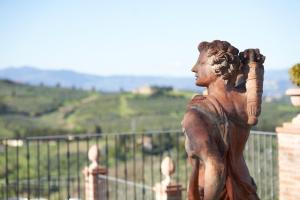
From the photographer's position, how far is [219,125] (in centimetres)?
340

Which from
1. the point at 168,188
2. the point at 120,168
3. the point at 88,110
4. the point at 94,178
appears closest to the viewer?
the point at 168,188

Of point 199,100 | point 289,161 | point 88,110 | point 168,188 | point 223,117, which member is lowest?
point 88,110

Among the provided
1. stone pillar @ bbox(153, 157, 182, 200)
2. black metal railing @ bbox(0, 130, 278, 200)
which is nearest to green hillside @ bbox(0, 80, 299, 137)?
black metal railing @ bbox(0, 130, 278, 200)

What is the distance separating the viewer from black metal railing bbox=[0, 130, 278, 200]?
27.2ft

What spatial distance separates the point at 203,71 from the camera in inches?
139

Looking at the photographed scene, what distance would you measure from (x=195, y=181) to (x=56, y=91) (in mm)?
63894

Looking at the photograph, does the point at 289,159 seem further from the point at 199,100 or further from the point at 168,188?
the point at 199,100

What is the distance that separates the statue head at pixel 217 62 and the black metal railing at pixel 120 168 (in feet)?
13.8

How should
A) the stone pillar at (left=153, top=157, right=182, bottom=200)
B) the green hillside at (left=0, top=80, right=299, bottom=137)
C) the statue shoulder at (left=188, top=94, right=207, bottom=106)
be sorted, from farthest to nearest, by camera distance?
the green hillside at (left=0, top=80, right=299, bottom=137), the stone pillar at (left=153, top=157, right=182, bottom=200), the statue shoulder at (left=188, top=94, right=207, bottom=106)

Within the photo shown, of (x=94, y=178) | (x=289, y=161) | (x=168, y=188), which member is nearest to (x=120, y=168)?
(x=94, y=178)

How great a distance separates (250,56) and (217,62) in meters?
0.25

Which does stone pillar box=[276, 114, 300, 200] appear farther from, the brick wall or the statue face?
the statue face

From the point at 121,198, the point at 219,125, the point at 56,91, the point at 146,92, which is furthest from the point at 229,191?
the point at 56,91

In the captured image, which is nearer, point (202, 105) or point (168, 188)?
point (202, 105)
